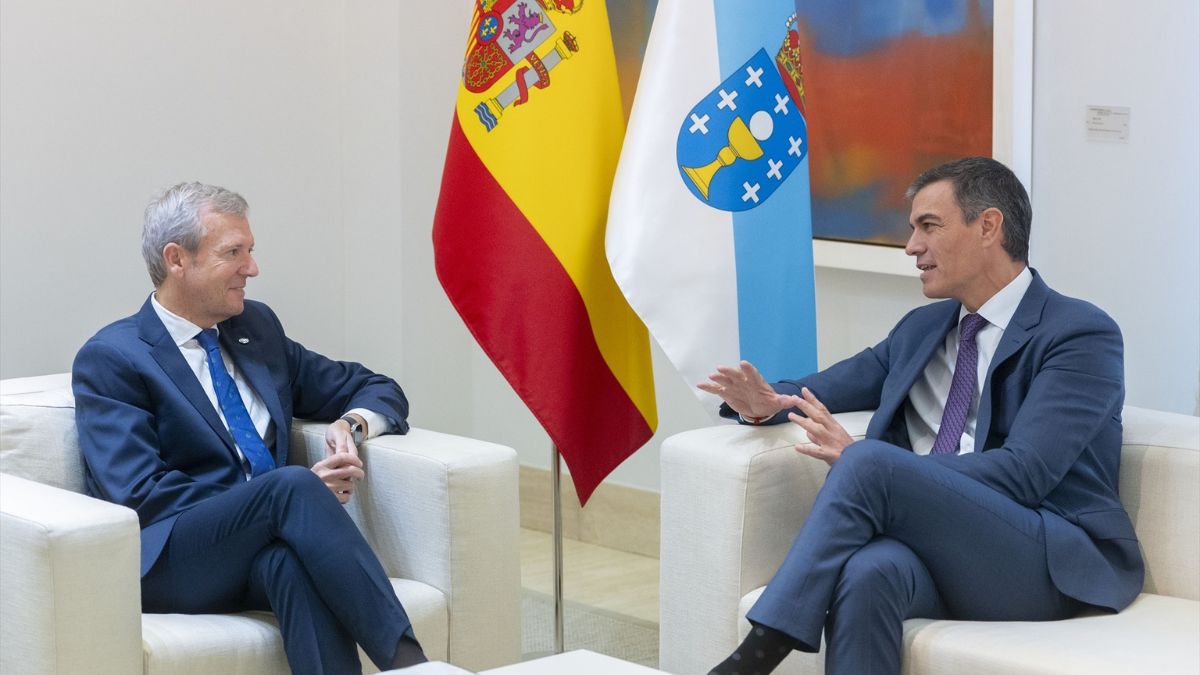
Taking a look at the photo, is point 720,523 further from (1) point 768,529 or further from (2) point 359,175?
(2) point 359,175

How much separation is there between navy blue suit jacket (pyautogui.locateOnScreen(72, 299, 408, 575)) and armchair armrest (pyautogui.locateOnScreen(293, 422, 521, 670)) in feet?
0.53

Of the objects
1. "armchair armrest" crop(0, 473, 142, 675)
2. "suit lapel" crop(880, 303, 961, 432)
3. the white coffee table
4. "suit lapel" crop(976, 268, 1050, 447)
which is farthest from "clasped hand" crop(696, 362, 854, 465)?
"armchair armrest" crop(0, 473, 142, 675)

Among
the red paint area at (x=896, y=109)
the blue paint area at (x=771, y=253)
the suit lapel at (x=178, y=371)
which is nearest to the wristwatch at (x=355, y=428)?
the suit lapel at (x=178, y=371)

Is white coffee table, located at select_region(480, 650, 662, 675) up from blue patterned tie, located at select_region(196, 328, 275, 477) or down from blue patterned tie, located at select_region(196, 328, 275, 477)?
down

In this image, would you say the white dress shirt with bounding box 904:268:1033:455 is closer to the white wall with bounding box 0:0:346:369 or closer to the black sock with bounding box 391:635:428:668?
the black sock with bounding box 391:635:428:668

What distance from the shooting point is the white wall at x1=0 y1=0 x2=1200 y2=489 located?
339cm

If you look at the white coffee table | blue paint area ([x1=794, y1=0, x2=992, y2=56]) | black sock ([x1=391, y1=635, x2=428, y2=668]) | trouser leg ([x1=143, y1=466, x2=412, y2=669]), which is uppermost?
blue paint area ([x1=794, y1=0, x2=992, y2=56])

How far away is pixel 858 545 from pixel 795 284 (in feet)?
2.55

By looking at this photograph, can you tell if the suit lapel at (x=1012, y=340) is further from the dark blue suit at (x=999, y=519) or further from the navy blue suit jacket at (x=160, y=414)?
the navy blue suit jacket at (x=160, y=414)

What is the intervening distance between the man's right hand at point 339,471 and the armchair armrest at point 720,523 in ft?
2.04

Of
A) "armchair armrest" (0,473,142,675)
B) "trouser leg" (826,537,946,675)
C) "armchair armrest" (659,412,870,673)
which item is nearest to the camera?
"armchair armrest" (0,473,142,675)

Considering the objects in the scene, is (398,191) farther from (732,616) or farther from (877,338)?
(732,616)

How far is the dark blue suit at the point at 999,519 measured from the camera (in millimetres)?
2615

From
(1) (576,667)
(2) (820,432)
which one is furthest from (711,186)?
(1) (576,667)
